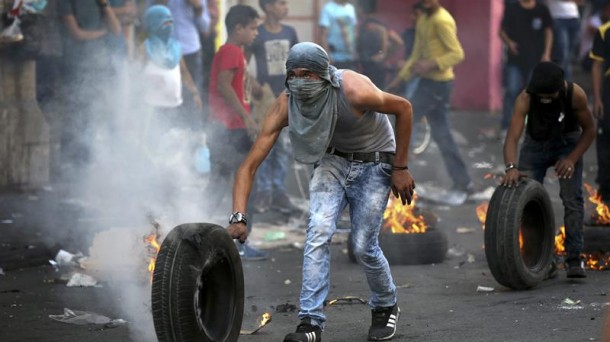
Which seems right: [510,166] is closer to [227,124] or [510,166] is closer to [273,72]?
[227,124]

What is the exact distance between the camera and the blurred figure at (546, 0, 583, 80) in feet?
56.6

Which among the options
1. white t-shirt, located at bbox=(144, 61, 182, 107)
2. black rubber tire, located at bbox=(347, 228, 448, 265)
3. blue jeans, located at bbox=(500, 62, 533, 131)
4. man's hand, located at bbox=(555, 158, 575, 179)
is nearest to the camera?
man's hand, located at bbox=(555, 158, 575, 179)

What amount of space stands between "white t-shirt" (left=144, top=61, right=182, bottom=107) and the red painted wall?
7401 millimetres

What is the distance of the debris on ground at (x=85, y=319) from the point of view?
7383mm

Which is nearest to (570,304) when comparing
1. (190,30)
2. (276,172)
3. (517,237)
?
(517,237)

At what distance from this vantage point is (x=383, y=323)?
700cm

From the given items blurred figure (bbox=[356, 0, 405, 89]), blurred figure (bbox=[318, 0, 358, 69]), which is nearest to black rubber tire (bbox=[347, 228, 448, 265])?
blurred figure (bbox=[356, 0, 405, 89])

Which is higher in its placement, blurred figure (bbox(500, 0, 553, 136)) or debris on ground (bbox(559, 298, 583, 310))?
blurred figure (bbox(500, 0, 553, 136))

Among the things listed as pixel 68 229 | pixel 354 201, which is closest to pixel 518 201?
pixel 354 201

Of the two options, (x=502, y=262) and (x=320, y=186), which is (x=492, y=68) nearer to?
(x=502, y=262)

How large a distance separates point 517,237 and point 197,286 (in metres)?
3.02

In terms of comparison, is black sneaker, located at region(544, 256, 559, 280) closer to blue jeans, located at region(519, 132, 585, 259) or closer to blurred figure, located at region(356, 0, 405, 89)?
blue jeans, located at region(519, 132, 585, 259)

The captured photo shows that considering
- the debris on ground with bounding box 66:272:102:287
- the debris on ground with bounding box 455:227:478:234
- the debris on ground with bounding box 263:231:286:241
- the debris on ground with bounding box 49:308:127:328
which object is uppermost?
the debris on ground with bounding box 49:308:127:328

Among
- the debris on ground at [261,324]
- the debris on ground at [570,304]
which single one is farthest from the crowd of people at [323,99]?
the debris on ground at [570,304]
